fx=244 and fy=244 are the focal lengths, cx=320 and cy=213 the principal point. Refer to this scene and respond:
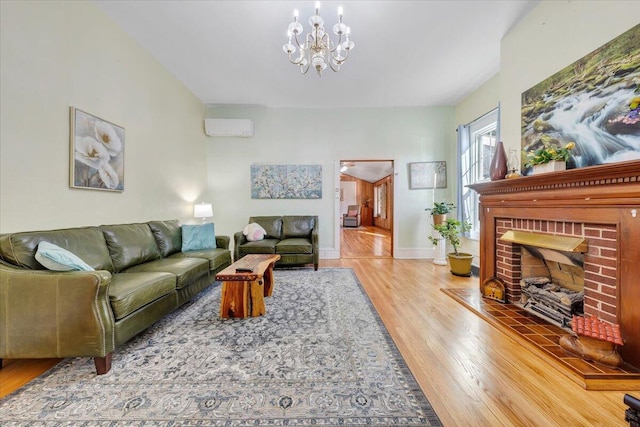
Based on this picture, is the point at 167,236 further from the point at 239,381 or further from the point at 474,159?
the point at 474,159

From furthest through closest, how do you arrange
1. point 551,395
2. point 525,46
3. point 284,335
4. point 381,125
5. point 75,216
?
point 381,125 < point 525,46 < point 75,216 < point 284,335 < point 551,395

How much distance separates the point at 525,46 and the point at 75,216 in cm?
471

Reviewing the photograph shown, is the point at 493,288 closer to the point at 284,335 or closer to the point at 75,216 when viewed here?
the point at 284,335

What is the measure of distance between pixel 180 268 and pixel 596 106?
373cm

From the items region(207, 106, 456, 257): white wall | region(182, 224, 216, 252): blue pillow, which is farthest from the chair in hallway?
region(182, 224, 216, 252): blue pillow

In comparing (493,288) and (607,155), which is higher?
(607,155)

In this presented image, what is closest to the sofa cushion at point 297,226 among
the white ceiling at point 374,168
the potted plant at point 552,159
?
the potted plant at point 552,159

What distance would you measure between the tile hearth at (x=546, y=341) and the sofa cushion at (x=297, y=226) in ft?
8.04

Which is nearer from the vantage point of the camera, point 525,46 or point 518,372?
point 518,372

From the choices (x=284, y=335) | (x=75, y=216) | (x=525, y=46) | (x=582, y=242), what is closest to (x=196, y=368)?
(x=284, y=335)

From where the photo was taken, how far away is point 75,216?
2.23 metres

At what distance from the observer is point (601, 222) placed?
1.64m

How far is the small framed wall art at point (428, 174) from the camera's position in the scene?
15.7 ft

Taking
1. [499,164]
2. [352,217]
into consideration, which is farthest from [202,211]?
[352,217]
